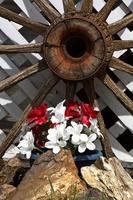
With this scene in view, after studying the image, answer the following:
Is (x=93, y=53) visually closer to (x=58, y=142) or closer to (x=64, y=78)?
(x=64, y=78)

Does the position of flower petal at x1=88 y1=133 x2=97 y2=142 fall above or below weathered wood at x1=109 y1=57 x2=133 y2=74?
below

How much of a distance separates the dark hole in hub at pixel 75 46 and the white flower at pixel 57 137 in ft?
2.26

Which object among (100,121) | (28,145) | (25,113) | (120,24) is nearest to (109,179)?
(28,145)

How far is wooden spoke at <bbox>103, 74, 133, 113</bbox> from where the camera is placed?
3.67m

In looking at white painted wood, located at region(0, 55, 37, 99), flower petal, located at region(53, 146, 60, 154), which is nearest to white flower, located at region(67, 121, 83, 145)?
flower petal, located at region(53, 146, 60, 154)

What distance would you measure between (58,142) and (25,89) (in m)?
1.03

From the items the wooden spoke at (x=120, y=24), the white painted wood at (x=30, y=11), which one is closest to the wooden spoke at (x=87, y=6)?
the wooden spoke at (x=120, y=24)

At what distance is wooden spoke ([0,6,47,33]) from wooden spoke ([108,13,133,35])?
417 mm

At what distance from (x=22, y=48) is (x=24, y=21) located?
170mm

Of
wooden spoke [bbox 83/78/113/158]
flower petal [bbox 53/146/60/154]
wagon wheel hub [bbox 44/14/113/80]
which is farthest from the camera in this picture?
wooden spoke [bbox 83/78/113/158]

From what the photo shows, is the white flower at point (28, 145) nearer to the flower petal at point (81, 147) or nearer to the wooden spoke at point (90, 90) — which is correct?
→ the flower petal at point (81, 147)

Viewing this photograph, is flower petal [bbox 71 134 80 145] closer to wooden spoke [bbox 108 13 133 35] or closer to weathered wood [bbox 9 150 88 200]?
weathered wood [bbox 9 150 88 200]

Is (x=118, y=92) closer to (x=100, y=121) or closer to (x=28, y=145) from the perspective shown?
(x=100, y=121)

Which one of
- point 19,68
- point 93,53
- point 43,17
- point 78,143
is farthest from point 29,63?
point 78,143
